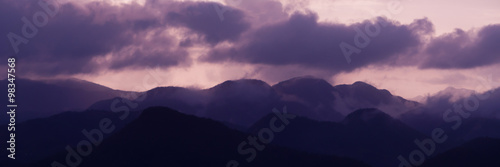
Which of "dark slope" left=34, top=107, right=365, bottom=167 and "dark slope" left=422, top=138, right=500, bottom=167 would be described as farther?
"dark slope" left=422, top=138, right=500, bottom=167

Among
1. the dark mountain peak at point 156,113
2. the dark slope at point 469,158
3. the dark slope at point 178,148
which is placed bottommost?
the dark slope at point 469,158

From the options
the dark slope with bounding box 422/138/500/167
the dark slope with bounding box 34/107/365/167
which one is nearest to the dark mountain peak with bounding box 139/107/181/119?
the dark slope with bounding box 34/107/365/167

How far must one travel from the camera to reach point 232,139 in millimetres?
175625

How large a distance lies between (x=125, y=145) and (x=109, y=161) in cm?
736

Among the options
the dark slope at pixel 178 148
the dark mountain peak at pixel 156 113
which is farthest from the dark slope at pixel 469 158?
the dark mountain peak at pixel 156 113

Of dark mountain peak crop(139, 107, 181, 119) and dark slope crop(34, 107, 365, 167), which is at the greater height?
dark mountain peak crop(139, 107, 181, 119)

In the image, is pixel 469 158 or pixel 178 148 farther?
pixel 469 158

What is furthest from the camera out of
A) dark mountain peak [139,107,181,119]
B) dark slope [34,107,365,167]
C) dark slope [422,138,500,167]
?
dark slope [422,138,500,167]

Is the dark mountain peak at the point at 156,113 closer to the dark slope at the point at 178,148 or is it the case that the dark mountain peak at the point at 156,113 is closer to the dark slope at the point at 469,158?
the dark slope at the point at 178,148

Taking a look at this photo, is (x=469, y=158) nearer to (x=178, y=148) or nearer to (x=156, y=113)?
(x=178, y=148)

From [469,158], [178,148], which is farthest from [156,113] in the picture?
[469,158]

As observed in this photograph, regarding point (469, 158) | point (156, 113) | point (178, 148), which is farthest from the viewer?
point (469, 158)

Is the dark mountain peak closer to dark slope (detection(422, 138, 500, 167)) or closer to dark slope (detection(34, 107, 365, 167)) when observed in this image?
dark slope (detection(34, 107, 365, 167))

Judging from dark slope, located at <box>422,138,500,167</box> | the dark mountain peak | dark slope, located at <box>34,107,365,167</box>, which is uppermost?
the dark mountain peak
